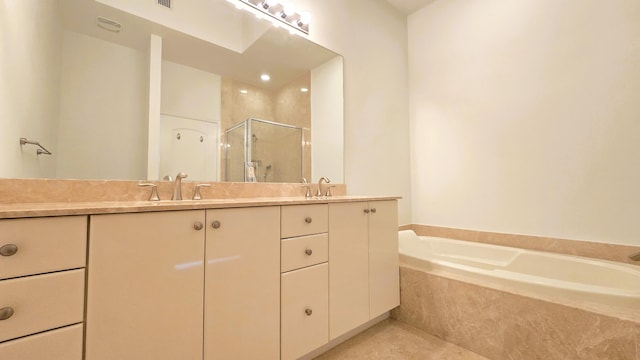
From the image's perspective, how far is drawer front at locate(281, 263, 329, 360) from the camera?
1.15 metres

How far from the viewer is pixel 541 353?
48.4 inches

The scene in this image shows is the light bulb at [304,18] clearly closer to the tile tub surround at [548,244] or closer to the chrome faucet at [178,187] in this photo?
the chrome faucet at [178,187]

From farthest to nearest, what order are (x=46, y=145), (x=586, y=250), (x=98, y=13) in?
(x=586, y=250) → (x=98, y=13) → (x=46, y=145)

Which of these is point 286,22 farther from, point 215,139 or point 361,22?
point 215,139

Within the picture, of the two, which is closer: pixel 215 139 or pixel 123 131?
pixel 123 131

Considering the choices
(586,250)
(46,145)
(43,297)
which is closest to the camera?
(43,297)

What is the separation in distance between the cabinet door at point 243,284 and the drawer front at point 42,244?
36 centimetres

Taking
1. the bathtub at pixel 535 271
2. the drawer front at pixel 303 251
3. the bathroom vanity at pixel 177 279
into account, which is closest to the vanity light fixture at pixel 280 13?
the bathroom vanity at pixel 177 279

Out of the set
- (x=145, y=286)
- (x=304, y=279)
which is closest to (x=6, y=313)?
(x=145, y=286)

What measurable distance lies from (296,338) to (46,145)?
136 centimetres

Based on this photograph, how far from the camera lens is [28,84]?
939 millimetres

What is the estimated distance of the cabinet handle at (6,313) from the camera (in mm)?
599

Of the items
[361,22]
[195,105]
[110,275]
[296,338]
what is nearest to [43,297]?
[110,275]

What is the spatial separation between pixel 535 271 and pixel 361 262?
4.61 feet
